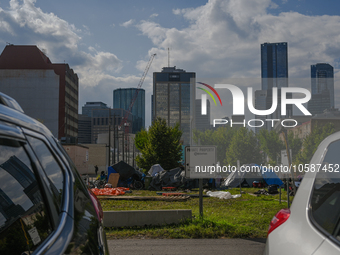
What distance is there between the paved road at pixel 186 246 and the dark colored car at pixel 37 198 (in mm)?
4765

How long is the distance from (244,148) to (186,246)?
55.9 metres

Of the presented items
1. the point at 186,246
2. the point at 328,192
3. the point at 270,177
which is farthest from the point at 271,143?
the point at 328,192

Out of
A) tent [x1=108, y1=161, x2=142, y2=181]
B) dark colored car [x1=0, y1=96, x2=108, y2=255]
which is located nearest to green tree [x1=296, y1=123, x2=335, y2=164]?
tent [x1=108, y1=161, x2=142, y2=181]

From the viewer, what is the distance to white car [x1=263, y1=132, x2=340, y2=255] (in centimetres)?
180

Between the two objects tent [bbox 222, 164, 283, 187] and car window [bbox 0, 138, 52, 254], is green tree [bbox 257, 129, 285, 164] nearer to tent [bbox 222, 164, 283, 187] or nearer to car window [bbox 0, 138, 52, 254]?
tent [bbox 222, 164, 283, 187]

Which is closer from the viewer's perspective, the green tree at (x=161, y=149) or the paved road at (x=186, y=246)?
the paved road at (x=186, y=246)

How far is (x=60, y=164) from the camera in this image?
2174 millimetres

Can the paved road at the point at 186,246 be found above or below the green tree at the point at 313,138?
below

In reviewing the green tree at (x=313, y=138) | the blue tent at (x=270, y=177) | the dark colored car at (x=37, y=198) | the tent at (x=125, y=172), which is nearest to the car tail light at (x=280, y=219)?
the dark colored car at (x=37, y=198)

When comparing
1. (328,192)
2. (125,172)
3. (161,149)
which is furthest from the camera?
(161,149)

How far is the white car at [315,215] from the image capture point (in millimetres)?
1805

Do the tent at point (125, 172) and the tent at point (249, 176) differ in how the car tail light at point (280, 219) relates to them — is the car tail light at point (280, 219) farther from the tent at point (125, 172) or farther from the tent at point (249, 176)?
the tent at point (125, 172)

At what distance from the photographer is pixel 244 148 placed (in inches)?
2432

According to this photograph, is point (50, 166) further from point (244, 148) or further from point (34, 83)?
point (34, 83)
